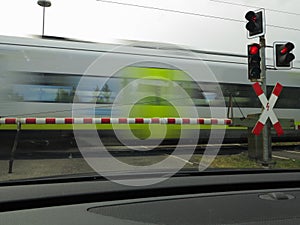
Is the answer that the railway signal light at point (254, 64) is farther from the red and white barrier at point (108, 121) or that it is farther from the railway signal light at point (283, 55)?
the red and white barrier at point (108, 121)

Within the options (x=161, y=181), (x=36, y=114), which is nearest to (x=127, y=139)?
(x=36, y=114)

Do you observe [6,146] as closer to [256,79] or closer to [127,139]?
[127,139]

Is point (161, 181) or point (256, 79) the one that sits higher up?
point (256, 79)

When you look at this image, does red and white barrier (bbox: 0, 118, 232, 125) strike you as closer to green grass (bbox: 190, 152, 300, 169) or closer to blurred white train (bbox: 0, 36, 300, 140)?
blurred white train (bbox: 0, 36, 300, 140)

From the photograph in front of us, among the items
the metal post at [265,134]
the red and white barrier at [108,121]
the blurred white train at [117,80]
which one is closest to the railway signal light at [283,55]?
the metal post at [265,134]

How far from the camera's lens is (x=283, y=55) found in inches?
259

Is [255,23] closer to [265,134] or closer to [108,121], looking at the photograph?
[265,134]

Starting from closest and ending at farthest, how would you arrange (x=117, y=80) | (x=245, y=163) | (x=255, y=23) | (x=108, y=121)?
(x=255, y=23) < (x=245, y=163) < (x=108, y=121) < (x=117, y=80)

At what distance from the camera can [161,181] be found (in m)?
2.16

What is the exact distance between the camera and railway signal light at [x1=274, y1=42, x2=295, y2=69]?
6512 millimetres

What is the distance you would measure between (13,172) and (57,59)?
194 inches

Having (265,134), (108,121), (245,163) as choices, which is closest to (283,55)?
(265,134)

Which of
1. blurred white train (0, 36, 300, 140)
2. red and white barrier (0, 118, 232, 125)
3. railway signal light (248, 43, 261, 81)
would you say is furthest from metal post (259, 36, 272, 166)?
blurred white train (0, 36, 300, 140)

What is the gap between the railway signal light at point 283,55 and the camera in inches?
256
